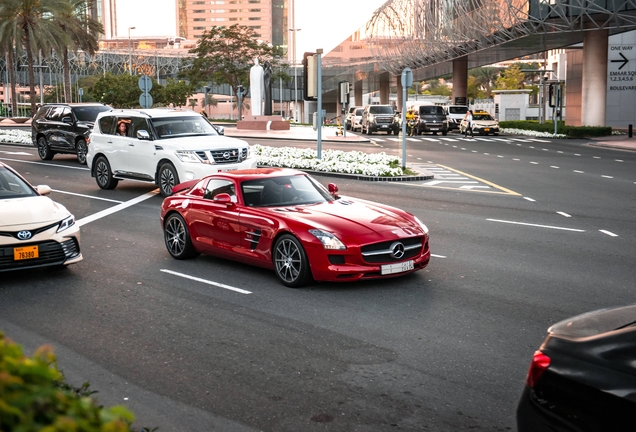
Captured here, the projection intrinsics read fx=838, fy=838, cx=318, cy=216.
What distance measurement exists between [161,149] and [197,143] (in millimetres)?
873

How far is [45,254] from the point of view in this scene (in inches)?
423

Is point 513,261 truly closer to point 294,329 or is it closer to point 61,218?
point 294,329

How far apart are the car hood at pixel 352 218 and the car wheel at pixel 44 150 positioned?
21.1 meters

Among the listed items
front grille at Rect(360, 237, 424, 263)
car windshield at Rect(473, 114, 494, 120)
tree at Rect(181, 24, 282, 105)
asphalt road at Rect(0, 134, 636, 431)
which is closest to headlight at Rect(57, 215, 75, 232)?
asphalt road at Rect(0, 134, 636, 431)

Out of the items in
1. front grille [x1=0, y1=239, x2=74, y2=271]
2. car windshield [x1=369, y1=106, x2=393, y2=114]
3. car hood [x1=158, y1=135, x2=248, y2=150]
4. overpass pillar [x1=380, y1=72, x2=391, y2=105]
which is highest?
overpass pillar [x1=380, y1=72, x2=391, y2=105]

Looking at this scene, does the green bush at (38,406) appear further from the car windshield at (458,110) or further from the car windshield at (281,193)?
the car windshield at (458,110)

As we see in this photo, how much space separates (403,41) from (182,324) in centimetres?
7447

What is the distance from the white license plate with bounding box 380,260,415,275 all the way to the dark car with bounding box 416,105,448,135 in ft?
156

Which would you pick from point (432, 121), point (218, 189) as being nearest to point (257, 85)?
point (432, 121)

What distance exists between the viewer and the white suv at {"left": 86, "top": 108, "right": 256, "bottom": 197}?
19.1 m

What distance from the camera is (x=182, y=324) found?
880 centimetres

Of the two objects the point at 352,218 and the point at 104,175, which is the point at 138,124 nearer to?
the point at 104,175

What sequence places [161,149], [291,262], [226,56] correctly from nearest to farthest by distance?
[291,262] → [161,149] → [226,56]

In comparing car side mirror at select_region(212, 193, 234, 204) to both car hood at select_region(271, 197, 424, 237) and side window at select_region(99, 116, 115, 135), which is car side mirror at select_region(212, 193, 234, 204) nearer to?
car hood at select_region(271, 197, 424, 237)
